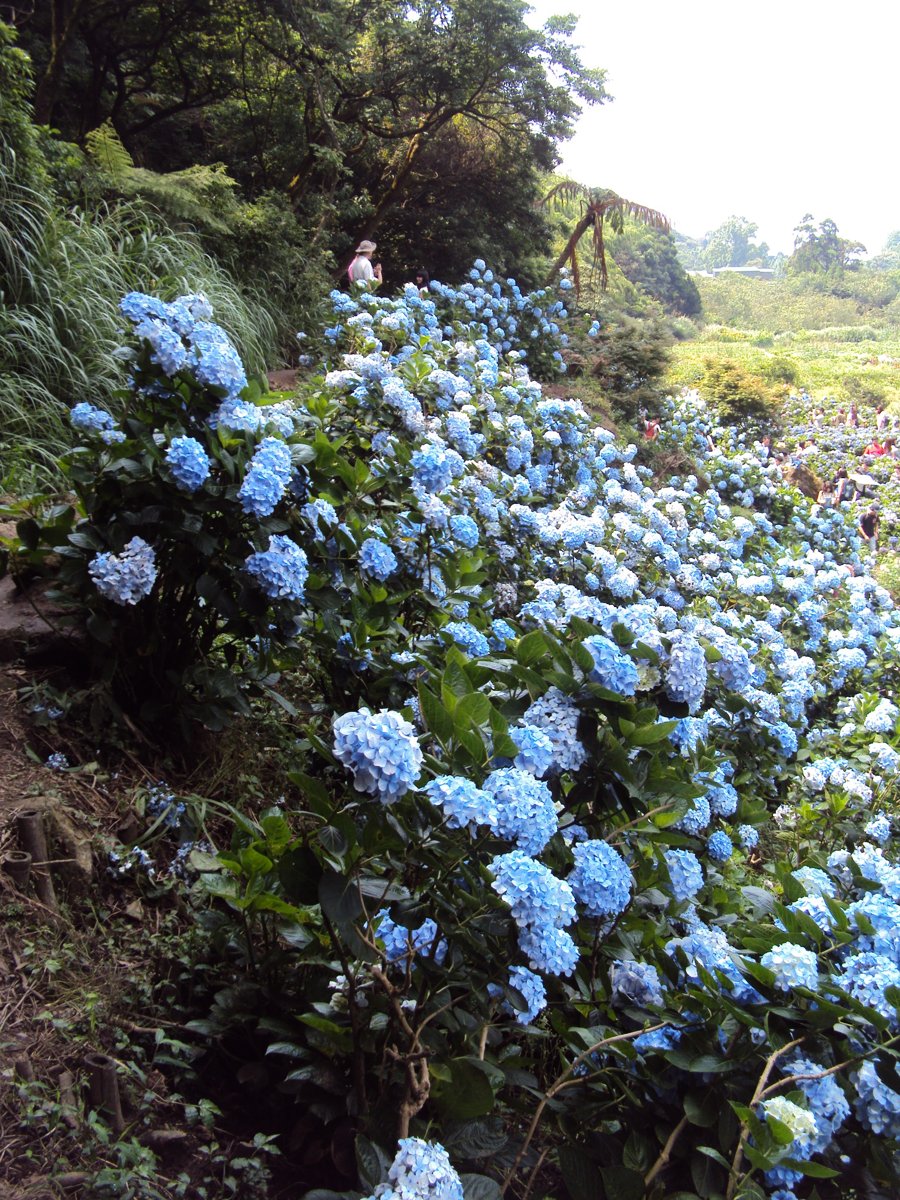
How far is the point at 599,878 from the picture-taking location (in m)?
1.48

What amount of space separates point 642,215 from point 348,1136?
12.1 meters

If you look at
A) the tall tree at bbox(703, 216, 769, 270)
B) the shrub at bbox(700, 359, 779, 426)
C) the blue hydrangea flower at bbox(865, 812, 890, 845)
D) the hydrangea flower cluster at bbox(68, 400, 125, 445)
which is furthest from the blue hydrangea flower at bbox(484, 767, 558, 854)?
the tall tree at bbox(703, 216, 769, 270)

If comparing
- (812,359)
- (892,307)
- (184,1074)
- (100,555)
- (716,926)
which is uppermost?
(892,307)

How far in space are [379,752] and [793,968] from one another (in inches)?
29.4

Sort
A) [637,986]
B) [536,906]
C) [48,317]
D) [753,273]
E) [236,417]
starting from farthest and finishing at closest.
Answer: [753,273] < [48,317] < [236,417] < [637,986] < [536,906]

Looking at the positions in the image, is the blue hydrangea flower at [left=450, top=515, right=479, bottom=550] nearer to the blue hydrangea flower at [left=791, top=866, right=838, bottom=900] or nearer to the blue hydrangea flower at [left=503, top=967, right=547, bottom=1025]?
the blue hydrangea flower at [left=791, top=866, right=838, bottom=900]

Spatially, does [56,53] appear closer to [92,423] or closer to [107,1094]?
[92,423]

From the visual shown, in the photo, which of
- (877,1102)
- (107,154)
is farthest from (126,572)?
(107,154)

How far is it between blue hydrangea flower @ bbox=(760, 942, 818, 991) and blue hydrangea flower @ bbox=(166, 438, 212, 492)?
1.46 meters

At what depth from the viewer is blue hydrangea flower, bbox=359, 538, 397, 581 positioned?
2361 millimetres

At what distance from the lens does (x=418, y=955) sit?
4.52 feet

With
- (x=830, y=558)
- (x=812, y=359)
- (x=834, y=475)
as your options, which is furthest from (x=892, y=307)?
(x=830, y=558)

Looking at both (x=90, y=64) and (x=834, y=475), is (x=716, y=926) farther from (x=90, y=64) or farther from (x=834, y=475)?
(x=834, y=475)

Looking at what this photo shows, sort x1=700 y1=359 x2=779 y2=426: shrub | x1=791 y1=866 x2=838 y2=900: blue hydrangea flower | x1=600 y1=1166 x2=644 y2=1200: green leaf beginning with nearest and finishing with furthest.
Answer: x1=600 y1=1166 x2=644 y2=1200: green leaf, x1=791 y1=866 x2=838 y2=900: blue hydrangea flower, x1=700 y1=359 x2=779 y2=426: shrub
